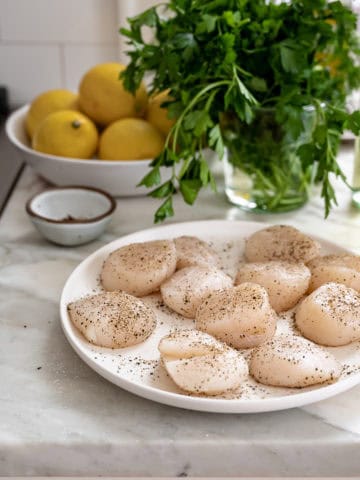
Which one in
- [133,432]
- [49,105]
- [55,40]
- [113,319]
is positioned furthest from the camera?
[55,40]

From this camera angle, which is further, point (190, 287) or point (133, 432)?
point (190, 287)

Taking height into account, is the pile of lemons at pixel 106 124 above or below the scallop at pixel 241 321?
above

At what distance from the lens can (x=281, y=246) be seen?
3.33ft

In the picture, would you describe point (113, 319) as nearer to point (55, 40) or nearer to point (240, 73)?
point (240, 73)

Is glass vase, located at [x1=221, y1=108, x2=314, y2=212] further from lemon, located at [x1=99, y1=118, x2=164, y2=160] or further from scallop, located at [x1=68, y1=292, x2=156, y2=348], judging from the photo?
scallop, located at [x1=68, y1=292, x2=156, y2=348]

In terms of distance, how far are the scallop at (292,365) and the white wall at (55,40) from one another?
3.39ft

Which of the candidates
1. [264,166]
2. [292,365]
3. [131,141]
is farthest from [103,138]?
[292,365]

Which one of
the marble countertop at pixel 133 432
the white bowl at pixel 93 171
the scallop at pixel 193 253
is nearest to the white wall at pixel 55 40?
the white bowl at pixel 93 171

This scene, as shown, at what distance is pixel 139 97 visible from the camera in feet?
4.17

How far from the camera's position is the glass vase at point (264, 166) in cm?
113

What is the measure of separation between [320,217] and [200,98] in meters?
0.30

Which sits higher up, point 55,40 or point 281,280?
point 55,40

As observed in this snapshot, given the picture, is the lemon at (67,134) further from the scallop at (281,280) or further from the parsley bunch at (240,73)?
the scallop at (281,280)

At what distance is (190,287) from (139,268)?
0.24 feet
